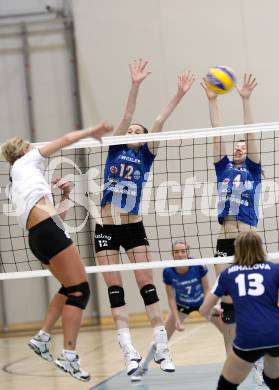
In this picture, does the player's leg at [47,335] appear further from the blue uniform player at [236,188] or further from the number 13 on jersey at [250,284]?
the number 13 on jersey at [250,284]

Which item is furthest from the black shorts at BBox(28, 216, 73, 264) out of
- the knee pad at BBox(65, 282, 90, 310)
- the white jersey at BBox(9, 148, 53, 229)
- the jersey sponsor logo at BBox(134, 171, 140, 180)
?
the jersey sponsor logo at BBox(134, 171, 140, 180)

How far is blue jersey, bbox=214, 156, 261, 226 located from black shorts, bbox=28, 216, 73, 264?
7.18 ft

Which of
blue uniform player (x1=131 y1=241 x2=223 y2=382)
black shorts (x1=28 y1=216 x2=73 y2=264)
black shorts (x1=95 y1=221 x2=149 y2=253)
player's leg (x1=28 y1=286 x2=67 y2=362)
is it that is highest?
black shorts (x1=28 y1=216 x2=73 y2=264)

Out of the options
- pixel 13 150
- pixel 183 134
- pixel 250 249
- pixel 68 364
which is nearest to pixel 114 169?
pixel 183 134

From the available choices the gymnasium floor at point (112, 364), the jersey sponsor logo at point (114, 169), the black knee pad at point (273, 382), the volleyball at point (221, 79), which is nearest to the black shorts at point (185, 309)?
the gymnasium floor at point (112, 364)

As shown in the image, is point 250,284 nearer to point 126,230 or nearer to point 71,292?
point 71,292

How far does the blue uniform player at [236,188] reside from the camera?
780cm

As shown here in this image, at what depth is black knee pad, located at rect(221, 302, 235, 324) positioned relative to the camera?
7828 millimetres

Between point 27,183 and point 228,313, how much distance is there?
2675mm

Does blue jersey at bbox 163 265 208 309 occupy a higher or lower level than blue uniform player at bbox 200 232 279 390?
lower

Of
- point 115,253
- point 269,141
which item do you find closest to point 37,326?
point 269,141

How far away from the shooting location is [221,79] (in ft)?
24.1

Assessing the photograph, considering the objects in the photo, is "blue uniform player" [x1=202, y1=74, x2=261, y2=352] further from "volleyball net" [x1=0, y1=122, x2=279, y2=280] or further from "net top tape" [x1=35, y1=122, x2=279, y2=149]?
"volleyball net" [x1=0, y1=122, x2=279, y2=280]

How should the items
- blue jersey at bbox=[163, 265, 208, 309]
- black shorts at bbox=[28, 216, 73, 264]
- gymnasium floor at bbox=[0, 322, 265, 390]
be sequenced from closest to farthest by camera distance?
black shorts at bbox=[28, 216, 73, 264]
gymnasium floor at bbox=[0, 322, 265, 390]
blue jersey at bbox=[163, 265, 208, 309]
